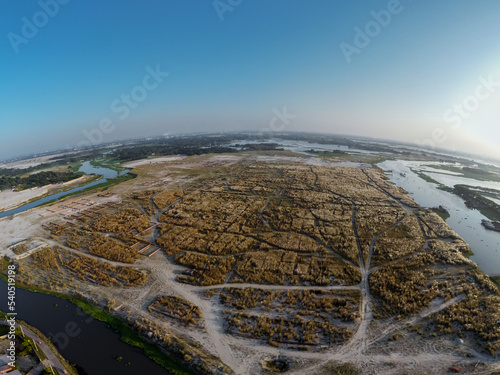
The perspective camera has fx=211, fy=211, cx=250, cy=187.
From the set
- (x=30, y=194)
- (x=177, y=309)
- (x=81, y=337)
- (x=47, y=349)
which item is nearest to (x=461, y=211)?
(x=177, y=309)

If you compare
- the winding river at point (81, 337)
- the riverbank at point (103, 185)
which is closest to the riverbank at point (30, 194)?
the riverbank at point (103, 185)

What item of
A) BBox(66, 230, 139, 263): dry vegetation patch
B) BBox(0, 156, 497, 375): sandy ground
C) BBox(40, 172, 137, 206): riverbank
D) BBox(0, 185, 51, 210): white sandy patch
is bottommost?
BBox(0, 156, 497, 375): sandy ground

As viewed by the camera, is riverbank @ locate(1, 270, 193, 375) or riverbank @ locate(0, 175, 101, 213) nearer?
riverbank @ locate(1, 270, 193, 375)

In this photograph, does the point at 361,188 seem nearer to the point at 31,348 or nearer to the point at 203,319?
the point at 203,319

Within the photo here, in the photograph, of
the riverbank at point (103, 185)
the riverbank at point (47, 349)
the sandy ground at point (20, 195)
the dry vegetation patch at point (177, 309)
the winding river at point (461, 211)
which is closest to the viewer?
the riverbank at point (47, 349)

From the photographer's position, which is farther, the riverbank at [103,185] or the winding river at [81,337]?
the riverbank at [103,185]

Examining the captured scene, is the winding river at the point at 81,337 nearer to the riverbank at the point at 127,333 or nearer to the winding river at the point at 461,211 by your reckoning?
the riverbank at the point at 127,333

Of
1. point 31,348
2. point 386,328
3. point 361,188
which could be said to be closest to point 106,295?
point 31,348

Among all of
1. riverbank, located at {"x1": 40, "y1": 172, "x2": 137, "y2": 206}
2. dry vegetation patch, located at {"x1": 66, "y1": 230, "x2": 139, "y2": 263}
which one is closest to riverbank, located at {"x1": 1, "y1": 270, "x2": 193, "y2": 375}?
Answer: dry vegetation patch, located at {"x1": 66, "y1": 230, "x2": 139, "y2": 263}

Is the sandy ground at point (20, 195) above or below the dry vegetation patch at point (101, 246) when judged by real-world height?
above

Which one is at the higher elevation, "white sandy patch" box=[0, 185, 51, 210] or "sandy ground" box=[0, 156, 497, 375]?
"white sandy patch" box=[0, 185, 51, 210]

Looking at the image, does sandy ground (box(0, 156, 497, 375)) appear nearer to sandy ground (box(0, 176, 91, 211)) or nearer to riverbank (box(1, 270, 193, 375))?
riverbank (box(1, 270, 193, 375))
